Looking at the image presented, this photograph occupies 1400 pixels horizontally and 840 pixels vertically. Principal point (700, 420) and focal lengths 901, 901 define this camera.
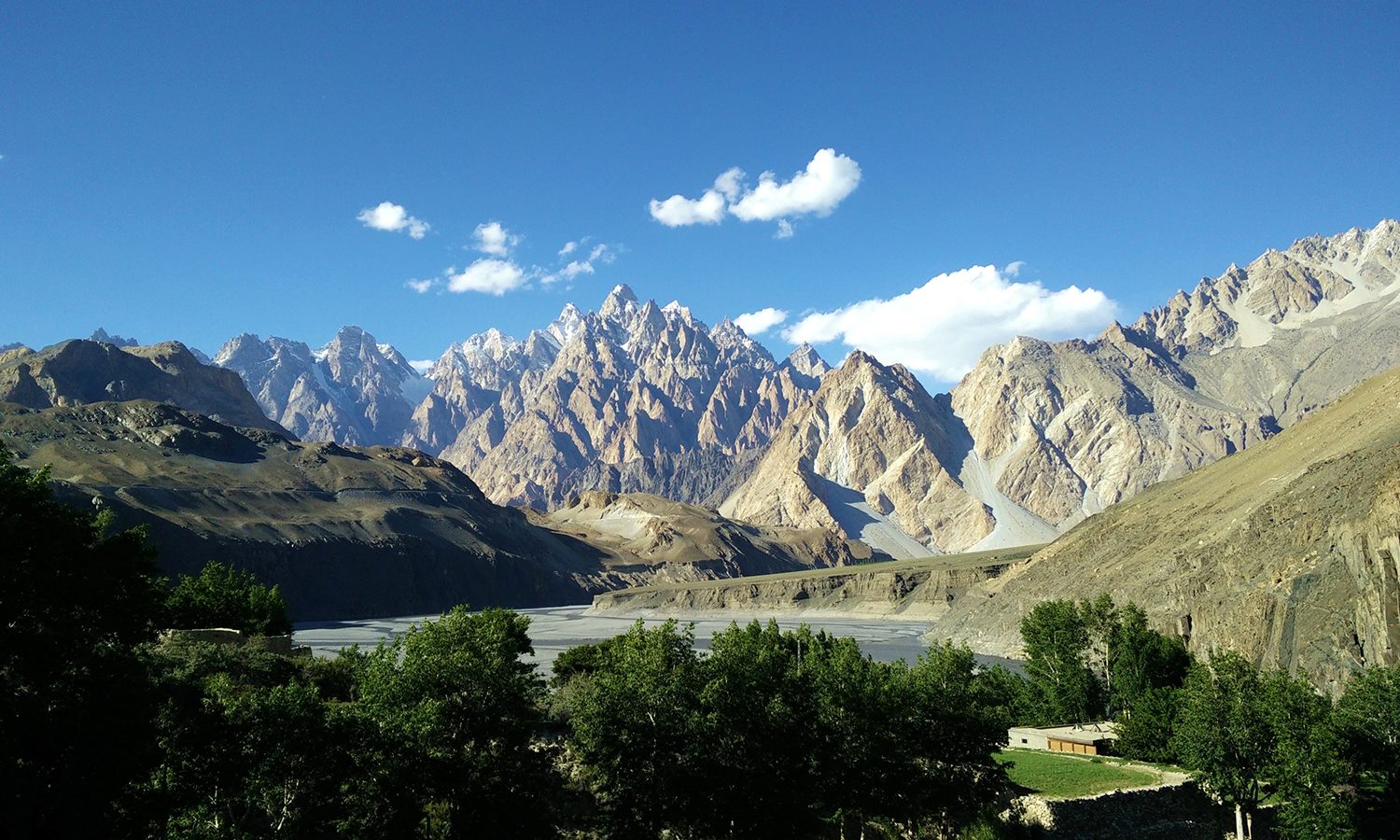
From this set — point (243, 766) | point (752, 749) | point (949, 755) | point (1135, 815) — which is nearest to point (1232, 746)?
point (1135, 815)

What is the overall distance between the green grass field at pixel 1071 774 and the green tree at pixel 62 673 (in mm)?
33575

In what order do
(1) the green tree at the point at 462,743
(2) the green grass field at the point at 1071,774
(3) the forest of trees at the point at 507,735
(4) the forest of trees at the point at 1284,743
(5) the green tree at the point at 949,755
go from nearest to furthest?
(3) the forest of trees at the point at 507,735 → (1) the green tree at the point at 462,743 → (5) the green tree at the point at 949,755 → (2) the green grass field at the point at 1071,774 → (4) the forest of trees at the point at 1284,743

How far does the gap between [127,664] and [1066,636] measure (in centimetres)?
6254

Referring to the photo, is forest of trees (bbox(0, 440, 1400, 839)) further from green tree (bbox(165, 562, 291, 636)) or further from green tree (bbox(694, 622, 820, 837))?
green tree (bbox(165, 562, 291, 636))

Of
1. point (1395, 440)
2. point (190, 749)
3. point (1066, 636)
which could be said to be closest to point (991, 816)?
point (190, 749)

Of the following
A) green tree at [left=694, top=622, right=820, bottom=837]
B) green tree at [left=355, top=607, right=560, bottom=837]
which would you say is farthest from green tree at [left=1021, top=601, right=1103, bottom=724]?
green tree at [left=355, top=607, right=560, bottom=837]

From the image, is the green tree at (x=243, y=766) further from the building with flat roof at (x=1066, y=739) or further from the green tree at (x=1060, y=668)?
the green tree at (x=1060, y=668)

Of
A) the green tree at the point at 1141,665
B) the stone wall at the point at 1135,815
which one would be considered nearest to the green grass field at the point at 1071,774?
the stone wall at the point at 1135,815

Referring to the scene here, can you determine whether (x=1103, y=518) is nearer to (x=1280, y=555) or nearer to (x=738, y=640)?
(x=1280, y=555)

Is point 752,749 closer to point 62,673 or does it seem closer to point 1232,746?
point 62,673

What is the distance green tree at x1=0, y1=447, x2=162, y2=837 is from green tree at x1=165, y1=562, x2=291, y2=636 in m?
44.7

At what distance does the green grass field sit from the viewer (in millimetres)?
38647

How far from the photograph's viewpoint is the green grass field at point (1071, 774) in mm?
38647

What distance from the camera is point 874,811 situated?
3584cm
